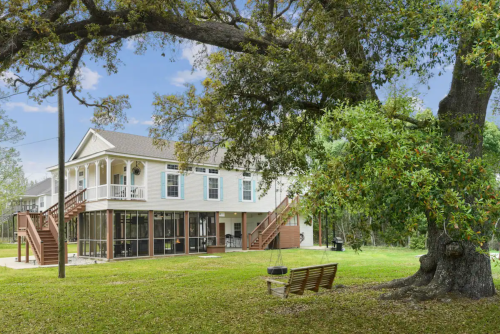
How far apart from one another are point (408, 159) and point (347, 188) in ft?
2.98

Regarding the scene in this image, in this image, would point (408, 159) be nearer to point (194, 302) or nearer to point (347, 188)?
point (347, 188)

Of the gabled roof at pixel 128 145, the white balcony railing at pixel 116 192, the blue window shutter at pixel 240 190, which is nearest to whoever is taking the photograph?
the white balcony railing at pixel 116 192

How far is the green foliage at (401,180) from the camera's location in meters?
5.24

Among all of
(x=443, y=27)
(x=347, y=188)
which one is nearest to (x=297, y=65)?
(x=443, y=27)

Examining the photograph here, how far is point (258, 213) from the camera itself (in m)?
30.3

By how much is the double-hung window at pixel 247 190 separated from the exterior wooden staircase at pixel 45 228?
375 inches

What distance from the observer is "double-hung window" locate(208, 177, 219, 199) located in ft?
→ 83.4

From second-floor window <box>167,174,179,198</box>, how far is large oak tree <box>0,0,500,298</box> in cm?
1283

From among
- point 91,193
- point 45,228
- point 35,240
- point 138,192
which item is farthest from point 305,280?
point 91,193

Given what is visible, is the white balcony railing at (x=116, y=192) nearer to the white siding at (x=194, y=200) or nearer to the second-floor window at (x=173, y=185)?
the white siding at (x=194, y=200)

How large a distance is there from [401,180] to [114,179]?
844 inches

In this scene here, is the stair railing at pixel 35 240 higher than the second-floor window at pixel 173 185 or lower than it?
lower

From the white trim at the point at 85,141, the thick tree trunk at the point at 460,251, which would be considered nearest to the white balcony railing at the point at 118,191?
the white trim at the point at 85,141

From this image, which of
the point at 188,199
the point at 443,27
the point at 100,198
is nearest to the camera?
the point at 443,27
